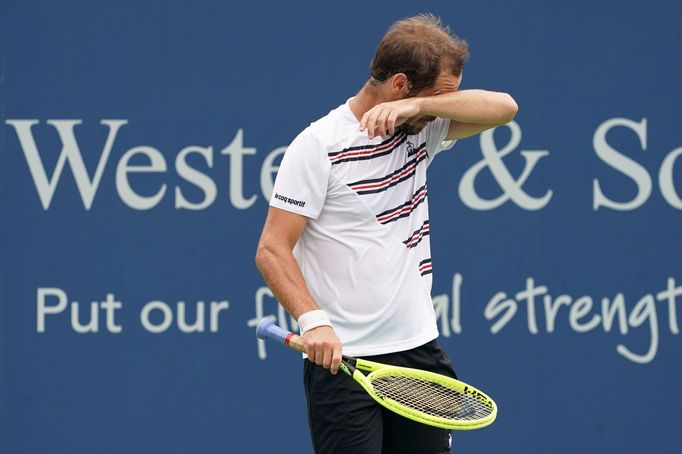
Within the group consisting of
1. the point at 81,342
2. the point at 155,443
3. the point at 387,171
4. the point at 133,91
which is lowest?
the point at 155,443

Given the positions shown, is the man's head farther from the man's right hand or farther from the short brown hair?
the man's right hand

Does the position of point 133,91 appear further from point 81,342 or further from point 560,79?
point 560,79

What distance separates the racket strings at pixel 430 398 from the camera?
3.30 m

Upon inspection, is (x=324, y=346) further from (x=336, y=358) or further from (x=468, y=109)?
(x=468, y=109)

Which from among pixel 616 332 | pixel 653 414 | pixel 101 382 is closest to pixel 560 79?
pixel 616 332

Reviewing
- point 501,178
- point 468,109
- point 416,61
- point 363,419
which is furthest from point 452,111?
point 501,178

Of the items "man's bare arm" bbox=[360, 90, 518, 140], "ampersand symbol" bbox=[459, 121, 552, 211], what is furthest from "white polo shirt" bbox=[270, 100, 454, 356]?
"ampersand symbol" bbox=[459, 121, 552, 211]

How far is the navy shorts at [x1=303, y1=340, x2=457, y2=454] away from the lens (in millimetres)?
3428

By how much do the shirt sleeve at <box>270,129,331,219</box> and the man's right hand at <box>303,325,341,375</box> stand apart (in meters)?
0.32

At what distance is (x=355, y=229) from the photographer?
346cm

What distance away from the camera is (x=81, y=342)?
16.8 ft

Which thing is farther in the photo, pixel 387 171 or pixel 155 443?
pixel 155 443

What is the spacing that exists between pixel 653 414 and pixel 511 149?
4.00 ft

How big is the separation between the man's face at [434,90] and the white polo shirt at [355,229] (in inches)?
1.8
